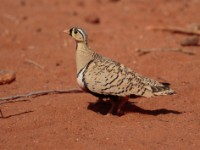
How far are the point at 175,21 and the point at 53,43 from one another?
2962 millimetres

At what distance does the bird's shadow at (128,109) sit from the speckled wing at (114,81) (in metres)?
0.39

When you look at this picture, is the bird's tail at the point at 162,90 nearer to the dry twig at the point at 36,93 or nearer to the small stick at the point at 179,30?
the dry twig at the point at 36,93

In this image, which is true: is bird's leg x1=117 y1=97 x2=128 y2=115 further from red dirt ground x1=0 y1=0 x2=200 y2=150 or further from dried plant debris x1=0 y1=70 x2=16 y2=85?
dried plant debris x1=0 y1=70 x2=16 y2=85

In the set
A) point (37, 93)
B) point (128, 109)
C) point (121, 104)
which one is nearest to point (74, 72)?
point (37, 93)

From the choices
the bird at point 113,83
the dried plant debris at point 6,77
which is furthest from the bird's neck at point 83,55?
the dried plant debris at point 6,77

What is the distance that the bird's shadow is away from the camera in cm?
672

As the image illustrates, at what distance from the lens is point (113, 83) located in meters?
6.48

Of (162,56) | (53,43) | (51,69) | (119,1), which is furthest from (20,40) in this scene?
(119,1)

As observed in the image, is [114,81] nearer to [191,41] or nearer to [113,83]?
[113,83]

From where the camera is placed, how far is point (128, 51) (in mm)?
9289

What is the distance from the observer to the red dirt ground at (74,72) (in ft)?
19.1

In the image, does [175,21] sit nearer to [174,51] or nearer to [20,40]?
[174,51]

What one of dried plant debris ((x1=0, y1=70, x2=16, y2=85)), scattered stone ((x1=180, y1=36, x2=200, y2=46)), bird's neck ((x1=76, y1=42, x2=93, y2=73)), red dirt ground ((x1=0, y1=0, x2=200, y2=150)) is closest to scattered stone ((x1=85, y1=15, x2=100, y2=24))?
red dirt ground ((x1=0, y1=0, x2=200, y2=150))

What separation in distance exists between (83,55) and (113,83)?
67 cm
